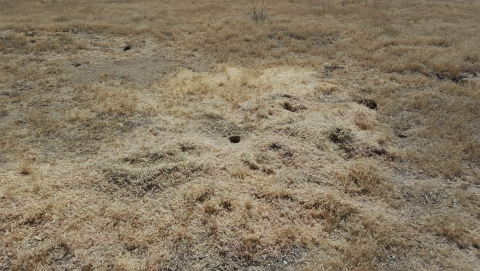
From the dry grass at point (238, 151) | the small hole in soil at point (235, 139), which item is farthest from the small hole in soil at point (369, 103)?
the small hole in soil at point (235, 139)

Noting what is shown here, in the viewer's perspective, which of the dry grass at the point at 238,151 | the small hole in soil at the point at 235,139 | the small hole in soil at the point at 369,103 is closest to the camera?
the dry grass at the point at 238,151

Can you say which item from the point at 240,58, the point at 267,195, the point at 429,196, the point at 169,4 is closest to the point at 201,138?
the point at 267,195

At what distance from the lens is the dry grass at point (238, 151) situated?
4.51 m

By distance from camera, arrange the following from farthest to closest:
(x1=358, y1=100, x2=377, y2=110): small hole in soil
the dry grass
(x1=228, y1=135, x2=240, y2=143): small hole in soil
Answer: (x1=358, y1=100, x2=377, y2=110): small hole in soil → (x1=228, y1=135, x2=240, y2=143): small hole in soil → the dry grass

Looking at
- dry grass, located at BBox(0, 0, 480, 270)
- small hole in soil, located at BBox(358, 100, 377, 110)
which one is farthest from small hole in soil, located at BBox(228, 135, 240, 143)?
small hole in soil, located at BBox(358, 100, 377, 110)

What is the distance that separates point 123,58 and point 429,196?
807cm

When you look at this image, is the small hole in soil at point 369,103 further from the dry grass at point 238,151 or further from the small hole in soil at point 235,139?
the small hole in soil at point 235,139

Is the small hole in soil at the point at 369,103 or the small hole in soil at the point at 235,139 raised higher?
the small hole in soil at the point at 369,103

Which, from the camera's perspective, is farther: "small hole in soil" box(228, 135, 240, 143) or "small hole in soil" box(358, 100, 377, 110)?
"small hole in soil" box(358, 100, 377, 110)

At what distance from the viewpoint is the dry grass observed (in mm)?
4512

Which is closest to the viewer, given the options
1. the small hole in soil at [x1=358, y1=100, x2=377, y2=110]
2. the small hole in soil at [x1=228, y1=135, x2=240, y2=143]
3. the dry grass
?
the dry grass

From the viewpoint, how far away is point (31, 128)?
6781 mm

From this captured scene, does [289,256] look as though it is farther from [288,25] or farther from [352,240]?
[288,25]

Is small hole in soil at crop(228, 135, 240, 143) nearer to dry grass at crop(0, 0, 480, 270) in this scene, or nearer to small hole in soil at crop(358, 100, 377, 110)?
dry grass at crop(0, 0, 480, 270)
